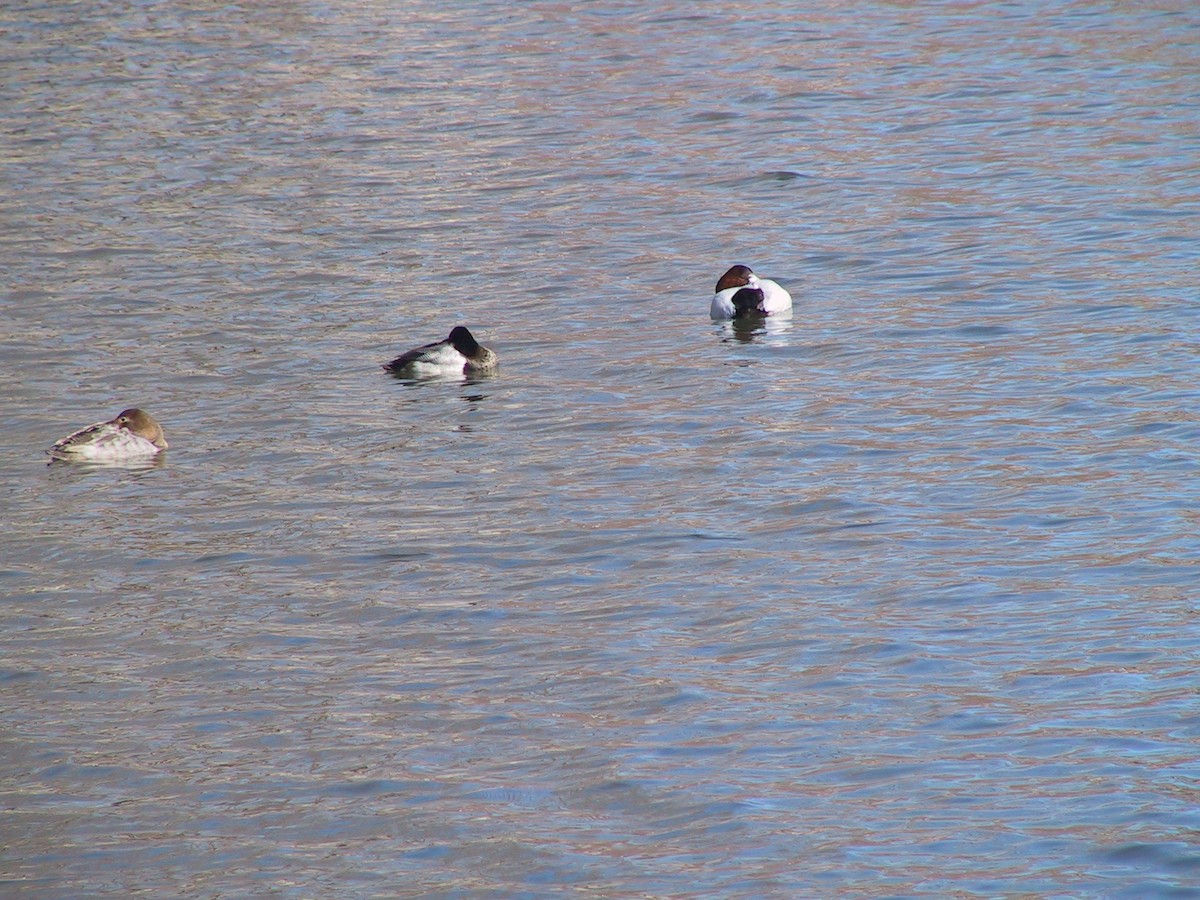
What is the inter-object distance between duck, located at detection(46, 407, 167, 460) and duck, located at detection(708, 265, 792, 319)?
4731 mm

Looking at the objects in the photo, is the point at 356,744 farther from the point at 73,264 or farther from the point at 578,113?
the point at 578,113

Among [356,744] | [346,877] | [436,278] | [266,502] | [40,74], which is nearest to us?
[346,877]

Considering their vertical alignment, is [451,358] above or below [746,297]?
below

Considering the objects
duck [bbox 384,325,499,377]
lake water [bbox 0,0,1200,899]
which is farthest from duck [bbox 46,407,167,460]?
duck [bbox 384,325,499,377]

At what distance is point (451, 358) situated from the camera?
1249cm

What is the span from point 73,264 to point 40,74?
11.8 m

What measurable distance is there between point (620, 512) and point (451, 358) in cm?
318

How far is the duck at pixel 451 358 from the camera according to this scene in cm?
1248

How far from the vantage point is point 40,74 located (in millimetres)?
26969

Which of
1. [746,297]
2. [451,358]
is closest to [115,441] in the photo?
[451,358]

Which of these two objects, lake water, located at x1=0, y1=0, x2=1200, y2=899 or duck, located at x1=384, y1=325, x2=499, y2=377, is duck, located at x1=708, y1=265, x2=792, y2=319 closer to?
lake water, located at x1=0, y1=0, x2=1200, y2=899

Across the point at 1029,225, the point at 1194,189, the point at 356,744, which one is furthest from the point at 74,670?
the point at 1194,189

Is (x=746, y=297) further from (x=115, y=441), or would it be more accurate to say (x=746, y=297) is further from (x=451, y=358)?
(x=115, y=441)

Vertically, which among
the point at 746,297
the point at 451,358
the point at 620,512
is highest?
the point at 746,297
